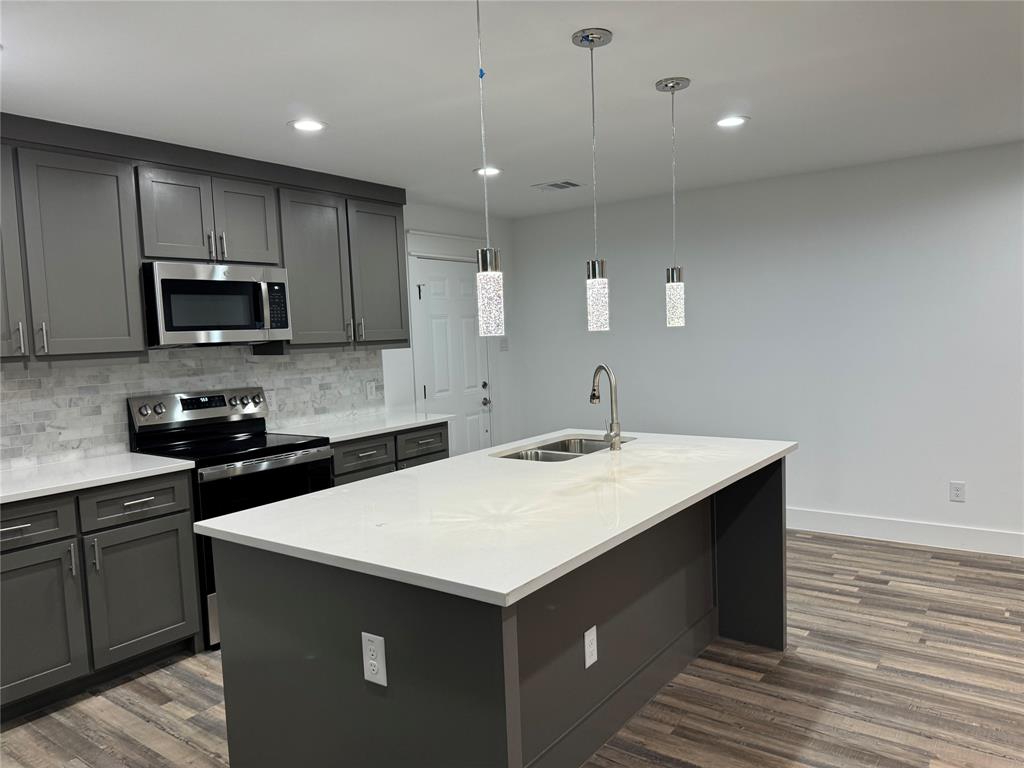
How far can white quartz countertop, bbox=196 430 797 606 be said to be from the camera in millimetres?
1658

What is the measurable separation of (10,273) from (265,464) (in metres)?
1.29

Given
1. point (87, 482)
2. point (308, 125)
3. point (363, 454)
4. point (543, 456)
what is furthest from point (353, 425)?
point (308, 125)

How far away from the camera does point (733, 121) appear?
11.3 ft

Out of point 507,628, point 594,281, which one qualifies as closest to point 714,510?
point 594,281

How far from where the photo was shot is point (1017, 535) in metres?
4.22

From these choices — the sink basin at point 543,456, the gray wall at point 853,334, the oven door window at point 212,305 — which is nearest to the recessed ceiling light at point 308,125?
the oven door window at point 212,305

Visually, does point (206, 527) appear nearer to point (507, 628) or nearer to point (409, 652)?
point (409, 652)

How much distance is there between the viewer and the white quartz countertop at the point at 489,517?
5.44ft

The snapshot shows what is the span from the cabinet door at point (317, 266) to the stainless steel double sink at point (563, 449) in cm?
154

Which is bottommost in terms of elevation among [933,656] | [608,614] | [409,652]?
[933,656]

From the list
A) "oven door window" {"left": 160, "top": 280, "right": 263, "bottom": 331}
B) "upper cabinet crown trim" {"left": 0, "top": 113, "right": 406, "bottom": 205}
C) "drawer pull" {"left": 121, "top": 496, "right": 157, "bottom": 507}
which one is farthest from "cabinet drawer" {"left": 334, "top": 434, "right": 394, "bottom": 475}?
"upper cabinet crown trim" {"left": 0, "top": 113, "right": 406, "bottom": 205}

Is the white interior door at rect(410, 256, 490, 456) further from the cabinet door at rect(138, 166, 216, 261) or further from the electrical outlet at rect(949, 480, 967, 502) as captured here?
the electrical outlet at rect(949, 480, 967, 502)

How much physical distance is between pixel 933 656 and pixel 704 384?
258 cm

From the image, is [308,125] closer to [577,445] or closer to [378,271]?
[378,271]
